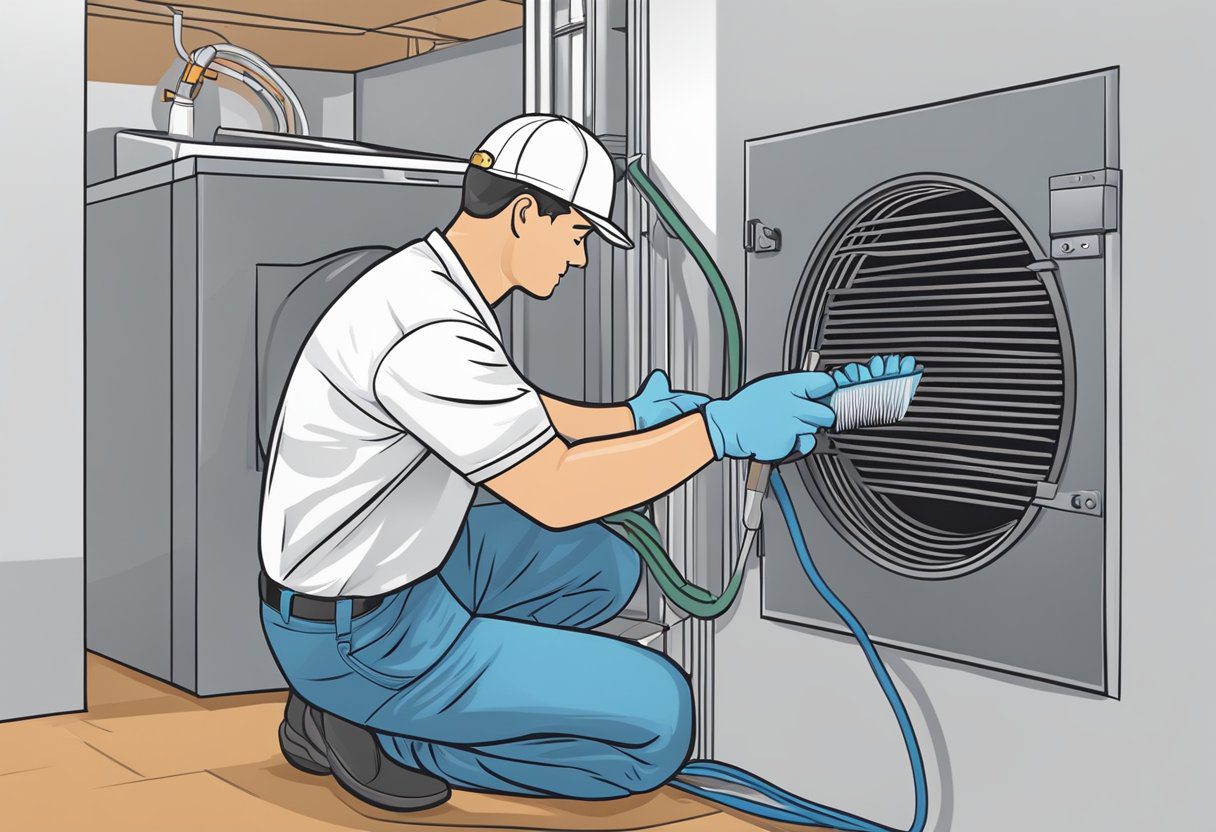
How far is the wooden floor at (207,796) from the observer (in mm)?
2023

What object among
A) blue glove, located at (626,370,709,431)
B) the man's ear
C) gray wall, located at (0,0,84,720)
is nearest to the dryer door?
blue glove, located at (626,370,709,431)

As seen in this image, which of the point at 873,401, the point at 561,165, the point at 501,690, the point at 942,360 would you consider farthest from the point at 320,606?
the point at 942,360

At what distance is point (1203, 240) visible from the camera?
157 cm

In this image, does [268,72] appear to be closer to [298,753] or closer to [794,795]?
[298,753]

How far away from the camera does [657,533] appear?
2.29m

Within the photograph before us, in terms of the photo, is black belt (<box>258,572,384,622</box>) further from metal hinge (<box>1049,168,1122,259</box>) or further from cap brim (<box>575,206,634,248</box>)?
metal hinge (<box>1049,168,1122,259</box>)

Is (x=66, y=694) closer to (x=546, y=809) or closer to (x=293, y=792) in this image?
(x=293, y=792)

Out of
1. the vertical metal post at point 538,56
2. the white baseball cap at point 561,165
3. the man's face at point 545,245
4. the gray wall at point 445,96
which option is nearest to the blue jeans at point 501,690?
the man's face at point 545,245

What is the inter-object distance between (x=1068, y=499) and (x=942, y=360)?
0.98ft

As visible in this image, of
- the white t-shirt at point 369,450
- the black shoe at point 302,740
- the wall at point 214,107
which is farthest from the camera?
the wall at point 214,107

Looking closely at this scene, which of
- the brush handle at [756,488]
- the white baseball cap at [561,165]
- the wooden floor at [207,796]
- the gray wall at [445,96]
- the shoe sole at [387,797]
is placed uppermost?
the gray wall at [445,96]

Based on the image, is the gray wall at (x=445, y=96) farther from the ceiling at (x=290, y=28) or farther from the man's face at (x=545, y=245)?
the man's face at (x=545, y=245)

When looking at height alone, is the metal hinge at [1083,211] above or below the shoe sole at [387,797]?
above

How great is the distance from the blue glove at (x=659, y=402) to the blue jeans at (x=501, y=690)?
1.21 feet
